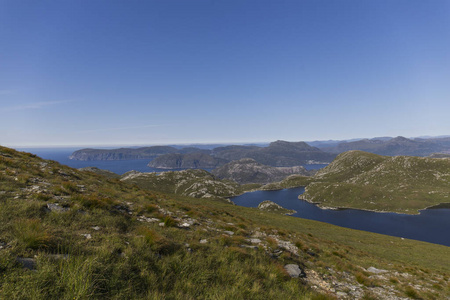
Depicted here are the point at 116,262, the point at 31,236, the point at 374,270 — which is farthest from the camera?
the point at 374,270

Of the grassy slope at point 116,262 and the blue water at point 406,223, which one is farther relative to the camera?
the blue water at point 406,223

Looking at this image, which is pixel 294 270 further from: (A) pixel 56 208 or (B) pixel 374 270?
(A) pixel 56 208

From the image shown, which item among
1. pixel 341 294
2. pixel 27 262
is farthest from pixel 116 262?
pixel 341 294

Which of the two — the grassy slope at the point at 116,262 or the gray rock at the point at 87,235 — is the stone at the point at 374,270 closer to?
the grassy slope at the point at 116,262

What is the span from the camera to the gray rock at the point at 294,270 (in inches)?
391

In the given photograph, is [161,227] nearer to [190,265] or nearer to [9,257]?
[190,265]

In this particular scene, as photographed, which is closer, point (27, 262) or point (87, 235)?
point (27, 262)

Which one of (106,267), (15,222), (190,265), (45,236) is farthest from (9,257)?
(190,265)

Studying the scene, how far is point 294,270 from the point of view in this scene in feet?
34.1

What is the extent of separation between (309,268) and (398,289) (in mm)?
6312

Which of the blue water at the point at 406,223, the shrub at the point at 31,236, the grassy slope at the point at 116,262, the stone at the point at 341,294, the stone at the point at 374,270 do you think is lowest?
the blue water at the point at 406,223

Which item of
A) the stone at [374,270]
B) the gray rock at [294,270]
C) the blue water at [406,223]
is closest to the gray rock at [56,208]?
the gray rock at [294,270]

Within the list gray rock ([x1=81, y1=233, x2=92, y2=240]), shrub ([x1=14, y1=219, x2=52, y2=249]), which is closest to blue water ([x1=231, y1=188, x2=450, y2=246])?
gray rock ([x1=81, y1=233, x2=92, y2=240])

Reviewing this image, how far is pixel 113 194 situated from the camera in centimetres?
1742
